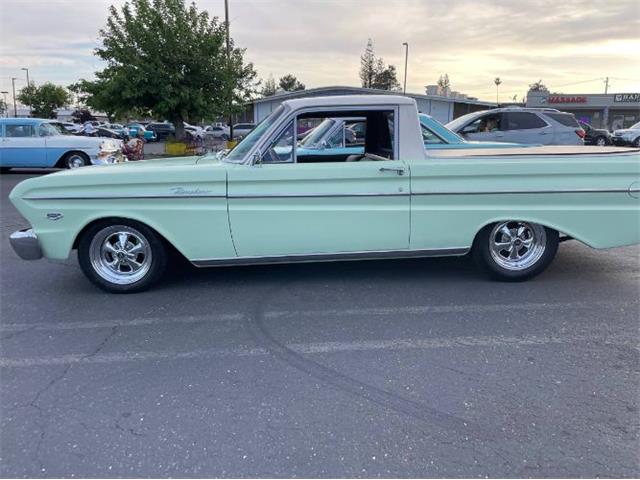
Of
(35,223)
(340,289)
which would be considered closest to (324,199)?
(340,289)

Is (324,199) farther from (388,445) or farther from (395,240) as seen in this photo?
(388,445)

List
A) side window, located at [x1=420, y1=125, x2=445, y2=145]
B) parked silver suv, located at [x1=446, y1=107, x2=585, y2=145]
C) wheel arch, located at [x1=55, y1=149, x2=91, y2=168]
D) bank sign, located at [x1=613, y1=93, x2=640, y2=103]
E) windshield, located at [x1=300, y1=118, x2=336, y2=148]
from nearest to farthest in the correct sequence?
windshield, located at [x1=300, y1=118, x2=336, y2=148]
side window, located at [x1=420, y1=125, x2=445, y2=145]
parked silver suv, located at [x1=446, y1=107, x2=585, y2=145]
wheel arch, located at [x1=55, y1=149, x2=91, y2=168]
bank sign, located at [x1=613, y1=93, x2=640, y2=103]

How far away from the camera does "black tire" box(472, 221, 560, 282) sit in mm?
4820

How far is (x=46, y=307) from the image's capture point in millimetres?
4422

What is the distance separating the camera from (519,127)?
12812 mm

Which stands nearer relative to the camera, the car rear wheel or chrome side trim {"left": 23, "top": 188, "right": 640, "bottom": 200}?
chrome side trim {"left": 23, "top": 188, "right": 640, "bottom": 200}

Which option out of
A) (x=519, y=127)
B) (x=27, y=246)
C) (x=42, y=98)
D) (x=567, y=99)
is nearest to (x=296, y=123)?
(x=27, y=246)

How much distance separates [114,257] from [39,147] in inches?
481

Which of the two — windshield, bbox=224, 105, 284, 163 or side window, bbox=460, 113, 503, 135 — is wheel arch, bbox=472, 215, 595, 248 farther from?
side window, bbox=460, 113, 503, 135

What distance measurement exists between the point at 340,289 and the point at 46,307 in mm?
2652

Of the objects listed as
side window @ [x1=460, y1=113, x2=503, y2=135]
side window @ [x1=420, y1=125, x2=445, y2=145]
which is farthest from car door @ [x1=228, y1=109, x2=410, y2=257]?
side window @ [x1=460, y1=113, x2=503, y2=135]

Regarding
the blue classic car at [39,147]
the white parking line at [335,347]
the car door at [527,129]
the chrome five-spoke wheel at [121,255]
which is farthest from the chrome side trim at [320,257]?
the blue classic car at [39,147]

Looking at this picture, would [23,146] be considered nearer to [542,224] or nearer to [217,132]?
[542,224]

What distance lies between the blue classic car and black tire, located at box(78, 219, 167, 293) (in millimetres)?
11132
